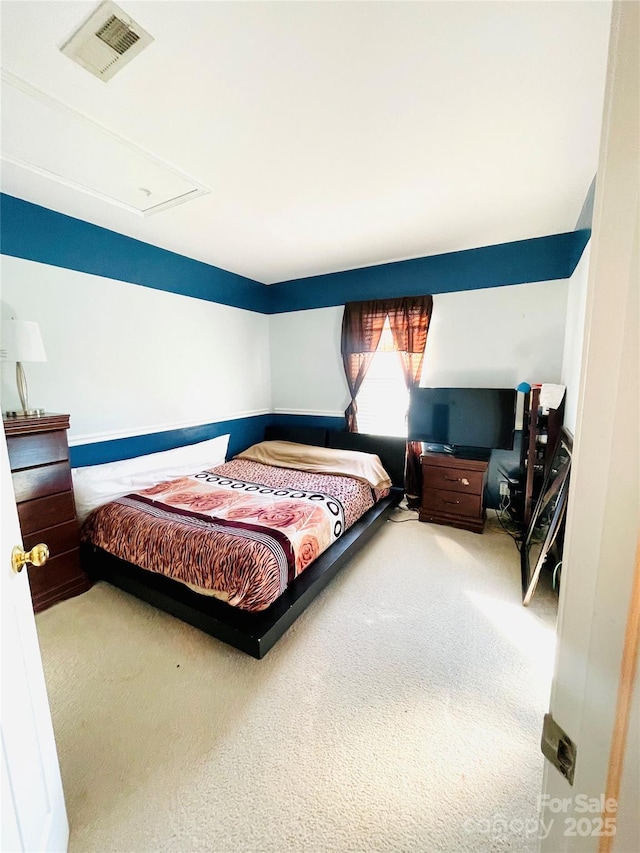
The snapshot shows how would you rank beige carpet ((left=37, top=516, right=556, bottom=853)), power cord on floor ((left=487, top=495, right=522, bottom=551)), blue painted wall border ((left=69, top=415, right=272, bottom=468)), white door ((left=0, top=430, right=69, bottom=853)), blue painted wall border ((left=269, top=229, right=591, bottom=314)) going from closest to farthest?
white door ((left=0, top=430, right=69, bottom=853)) < beige carpet ((left=37, top=516, right=556, bottom=853)) < blue painted wall border ((left=69, top=415, right=272, bottom=468)) < blue painted wall border ((left=269, top=229, right=591, bottom=314)) < power cord on floor ((left=487, top=495, right=522, bottom=551))

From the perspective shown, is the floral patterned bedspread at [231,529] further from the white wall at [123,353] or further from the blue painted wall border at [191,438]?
the white wall at [123,353]

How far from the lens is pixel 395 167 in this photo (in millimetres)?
1960

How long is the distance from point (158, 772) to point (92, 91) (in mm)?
2777

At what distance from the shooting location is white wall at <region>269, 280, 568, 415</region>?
3.09 m

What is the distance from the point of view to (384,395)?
3.87 m

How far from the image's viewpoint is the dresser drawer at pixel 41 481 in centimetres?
203

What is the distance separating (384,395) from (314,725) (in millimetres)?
3025

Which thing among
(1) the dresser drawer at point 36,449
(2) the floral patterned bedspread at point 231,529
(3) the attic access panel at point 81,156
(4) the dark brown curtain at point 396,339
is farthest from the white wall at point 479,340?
(1) the dresser drawer at point 36,449

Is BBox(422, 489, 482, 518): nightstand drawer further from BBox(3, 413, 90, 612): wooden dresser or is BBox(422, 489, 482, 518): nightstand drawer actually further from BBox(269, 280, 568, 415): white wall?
BBox(3, 413, 90, 612): wooden dresser

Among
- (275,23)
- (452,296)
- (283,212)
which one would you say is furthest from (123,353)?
(452,296)

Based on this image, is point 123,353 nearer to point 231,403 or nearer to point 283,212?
point 231,403

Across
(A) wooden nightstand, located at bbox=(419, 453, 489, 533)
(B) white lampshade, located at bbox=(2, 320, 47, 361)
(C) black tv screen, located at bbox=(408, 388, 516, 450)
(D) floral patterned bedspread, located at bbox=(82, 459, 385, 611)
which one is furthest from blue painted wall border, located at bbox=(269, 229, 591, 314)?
(B) white lampshade, located at bbox=(2, 320, 47, 361)

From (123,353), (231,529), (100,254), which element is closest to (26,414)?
(123,353)

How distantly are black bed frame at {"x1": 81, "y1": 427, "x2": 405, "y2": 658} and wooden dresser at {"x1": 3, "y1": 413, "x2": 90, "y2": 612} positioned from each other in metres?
0.16
